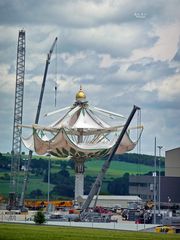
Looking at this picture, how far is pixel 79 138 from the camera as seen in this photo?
132625 millimetres

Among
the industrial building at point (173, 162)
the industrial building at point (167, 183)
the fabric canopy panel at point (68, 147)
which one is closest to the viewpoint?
Answer: the fabric canopy panel at point (68, 147)

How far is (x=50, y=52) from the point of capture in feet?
492

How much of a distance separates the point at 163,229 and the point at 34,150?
65.1 metres

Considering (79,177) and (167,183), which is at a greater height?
(167,183)

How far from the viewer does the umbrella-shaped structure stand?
12538cm

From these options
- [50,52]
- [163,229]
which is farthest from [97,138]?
[163,229]

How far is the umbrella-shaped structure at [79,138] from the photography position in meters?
125

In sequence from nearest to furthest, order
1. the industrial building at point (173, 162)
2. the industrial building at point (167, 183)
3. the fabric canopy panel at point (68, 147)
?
the fabric canopy panel at point (68, 147) < the industrial building at point (167, 183) < the industrial building at point (173, 162)

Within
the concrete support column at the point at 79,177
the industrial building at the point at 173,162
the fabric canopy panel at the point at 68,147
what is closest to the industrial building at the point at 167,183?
the industrial building at the point at 173,162

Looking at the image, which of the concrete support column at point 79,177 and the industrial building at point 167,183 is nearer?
the concrete support column at point 79,177

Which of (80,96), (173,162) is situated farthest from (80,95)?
(173,162)

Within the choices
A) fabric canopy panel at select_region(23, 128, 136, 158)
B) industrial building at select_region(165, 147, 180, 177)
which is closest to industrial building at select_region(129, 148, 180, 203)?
industrial building at select_region(165, 147, 180, 177)

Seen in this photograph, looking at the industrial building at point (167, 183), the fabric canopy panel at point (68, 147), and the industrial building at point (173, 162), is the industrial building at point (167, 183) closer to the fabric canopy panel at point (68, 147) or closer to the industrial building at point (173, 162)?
the industrial building at point (173, 162)

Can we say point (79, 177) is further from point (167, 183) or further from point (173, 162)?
point (173, 162)
